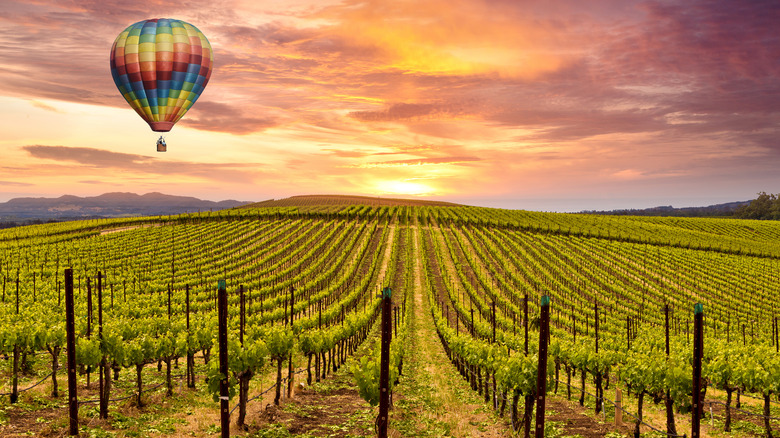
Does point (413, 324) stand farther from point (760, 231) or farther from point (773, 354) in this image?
point (760, 231)

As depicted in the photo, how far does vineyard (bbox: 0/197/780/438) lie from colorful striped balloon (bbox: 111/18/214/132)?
14840mm

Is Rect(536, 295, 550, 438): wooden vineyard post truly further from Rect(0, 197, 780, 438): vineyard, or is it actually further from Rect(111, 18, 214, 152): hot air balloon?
Rect(111, 18, 214, 152): hot air balloon

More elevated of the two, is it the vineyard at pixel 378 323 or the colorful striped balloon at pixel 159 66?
the colorful striped balloon at pixel 159 66

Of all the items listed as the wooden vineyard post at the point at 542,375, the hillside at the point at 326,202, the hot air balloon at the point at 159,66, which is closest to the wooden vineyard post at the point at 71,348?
the wooden vineyard post at the point at 542,375

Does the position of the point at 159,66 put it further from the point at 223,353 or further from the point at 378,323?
the point at 223,353

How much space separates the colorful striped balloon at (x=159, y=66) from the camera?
34438 millimetres

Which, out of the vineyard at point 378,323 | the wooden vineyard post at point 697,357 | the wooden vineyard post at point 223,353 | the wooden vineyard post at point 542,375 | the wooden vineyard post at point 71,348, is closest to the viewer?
the wooden vineyard post at point 697,357

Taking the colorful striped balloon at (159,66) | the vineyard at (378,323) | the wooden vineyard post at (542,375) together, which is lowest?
the vineyard at (378,323)

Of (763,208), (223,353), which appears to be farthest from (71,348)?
(763,208)

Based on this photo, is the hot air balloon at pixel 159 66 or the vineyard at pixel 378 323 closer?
the vineyard at pixel 378 323

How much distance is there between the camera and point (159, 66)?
34.5 meters

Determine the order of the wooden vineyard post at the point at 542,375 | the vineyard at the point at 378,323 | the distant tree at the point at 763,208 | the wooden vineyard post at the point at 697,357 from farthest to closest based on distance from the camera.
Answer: the distant tree at the point at 763,208 → the vineyard at the point at 378,323 → the wooden vineyard post at the point at 542,375 → the wooden vineyard post at the point at 697,357

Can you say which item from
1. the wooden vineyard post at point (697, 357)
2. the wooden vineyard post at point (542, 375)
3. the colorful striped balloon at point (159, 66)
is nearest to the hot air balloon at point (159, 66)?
the colorful striped balloon at point (159, 66)

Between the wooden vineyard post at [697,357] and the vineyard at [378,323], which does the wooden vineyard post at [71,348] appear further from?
the wooden vineyard post at [697,357]
